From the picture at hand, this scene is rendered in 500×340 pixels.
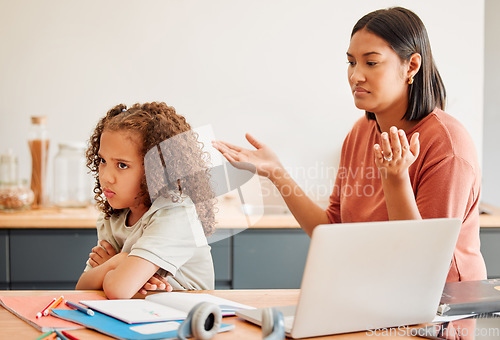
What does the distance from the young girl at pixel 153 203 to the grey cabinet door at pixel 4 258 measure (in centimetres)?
94

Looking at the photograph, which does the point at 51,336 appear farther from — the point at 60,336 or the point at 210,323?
the point at 210,323

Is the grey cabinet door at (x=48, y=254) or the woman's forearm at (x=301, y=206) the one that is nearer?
the woman's forearm at (x=301, y=206)

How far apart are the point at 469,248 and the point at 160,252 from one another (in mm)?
640

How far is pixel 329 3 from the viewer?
102 inches

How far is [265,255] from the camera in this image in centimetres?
224

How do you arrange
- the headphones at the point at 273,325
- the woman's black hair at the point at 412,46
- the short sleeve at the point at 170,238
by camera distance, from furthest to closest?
the woman's black hair at the point at 412,46
the short sleeve at the point at 170,238
the headphones at the point at 273,325

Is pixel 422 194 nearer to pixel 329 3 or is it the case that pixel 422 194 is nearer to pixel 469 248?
pixel 469 248

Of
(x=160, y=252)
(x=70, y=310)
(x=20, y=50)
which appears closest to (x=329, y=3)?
(x=20, y=50)

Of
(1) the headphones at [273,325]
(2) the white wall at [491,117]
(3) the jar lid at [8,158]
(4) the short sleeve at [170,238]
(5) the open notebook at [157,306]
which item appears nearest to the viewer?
(1) the headphones at [273,325]

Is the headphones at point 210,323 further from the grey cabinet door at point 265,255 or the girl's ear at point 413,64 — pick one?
the grey cabinet door at point 265,255

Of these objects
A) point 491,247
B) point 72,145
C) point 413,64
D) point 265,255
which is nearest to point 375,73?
point 413,64

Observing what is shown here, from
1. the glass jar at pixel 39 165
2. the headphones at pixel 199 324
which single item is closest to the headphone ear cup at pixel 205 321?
the headphones at pixel 199 324

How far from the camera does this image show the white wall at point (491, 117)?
274cm

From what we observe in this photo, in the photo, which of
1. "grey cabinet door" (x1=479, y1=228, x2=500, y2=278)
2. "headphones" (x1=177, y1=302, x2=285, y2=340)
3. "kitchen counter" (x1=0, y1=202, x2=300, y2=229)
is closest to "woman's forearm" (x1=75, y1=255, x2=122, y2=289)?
"headphones" (x1=177, y1=302, x2=285, y2=340)
